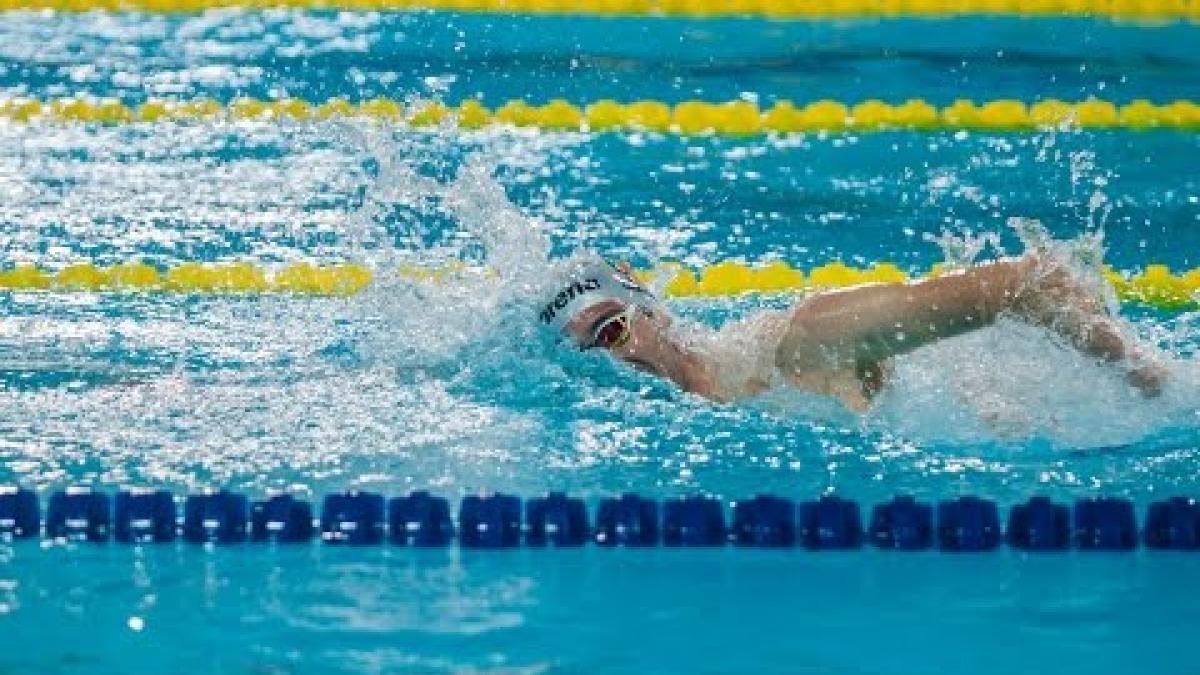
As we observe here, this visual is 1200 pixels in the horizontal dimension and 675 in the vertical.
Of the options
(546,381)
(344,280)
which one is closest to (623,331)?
(546,381)

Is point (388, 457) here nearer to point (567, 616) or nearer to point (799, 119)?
point (567, 616)

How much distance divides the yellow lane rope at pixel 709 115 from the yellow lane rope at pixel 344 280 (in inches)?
68.3

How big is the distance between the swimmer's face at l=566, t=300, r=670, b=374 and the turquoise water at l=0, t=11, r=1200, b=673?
0.06 m

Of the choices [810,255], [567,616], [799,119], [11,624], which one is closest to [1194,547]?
[567,616]

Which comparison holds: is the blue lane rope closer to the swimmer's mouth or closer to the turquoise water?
the turquoise water

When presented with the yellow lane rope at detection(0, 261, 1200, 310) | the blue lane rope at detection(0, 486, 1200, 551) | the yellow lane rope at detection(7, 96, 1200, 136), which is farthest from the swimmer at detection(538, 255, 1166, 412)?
the yellow lane rope at detection(7, 96, 1200, 136)

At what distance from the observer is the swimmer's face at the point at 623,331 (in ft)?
14.8

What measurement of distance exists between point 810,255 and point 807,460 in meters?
2.02

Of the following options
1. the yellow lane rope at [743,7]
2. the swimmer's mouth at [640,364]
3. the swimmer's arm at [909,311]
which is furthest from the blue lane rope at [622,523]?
the yellow lane rope at [743,7]

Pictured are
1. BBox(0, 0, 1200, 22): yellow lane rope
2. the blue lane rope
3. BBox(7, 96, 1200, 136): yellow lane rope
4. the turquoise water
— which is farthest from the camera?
BBox(0, 0, 1200, 22): yellow lane rope

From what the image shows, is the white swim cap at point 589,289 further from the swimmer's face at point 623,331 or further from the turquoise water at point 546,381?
the turquoise water at point 546,381

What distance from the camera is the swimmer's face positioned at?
4.51 metres

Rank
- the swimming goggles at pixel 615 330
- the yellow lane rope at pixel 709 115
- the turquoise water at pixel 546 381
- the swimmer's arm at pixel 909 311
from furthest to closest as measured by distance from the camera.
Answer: the yellow lane rope at pixel 709 115 → the swimming goggles at pixel 615 330 → the swimmer's arm at pixel 909 311 → the turquoise water at pixel 546 381

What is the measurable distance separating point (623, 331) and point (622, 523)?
712 mm
